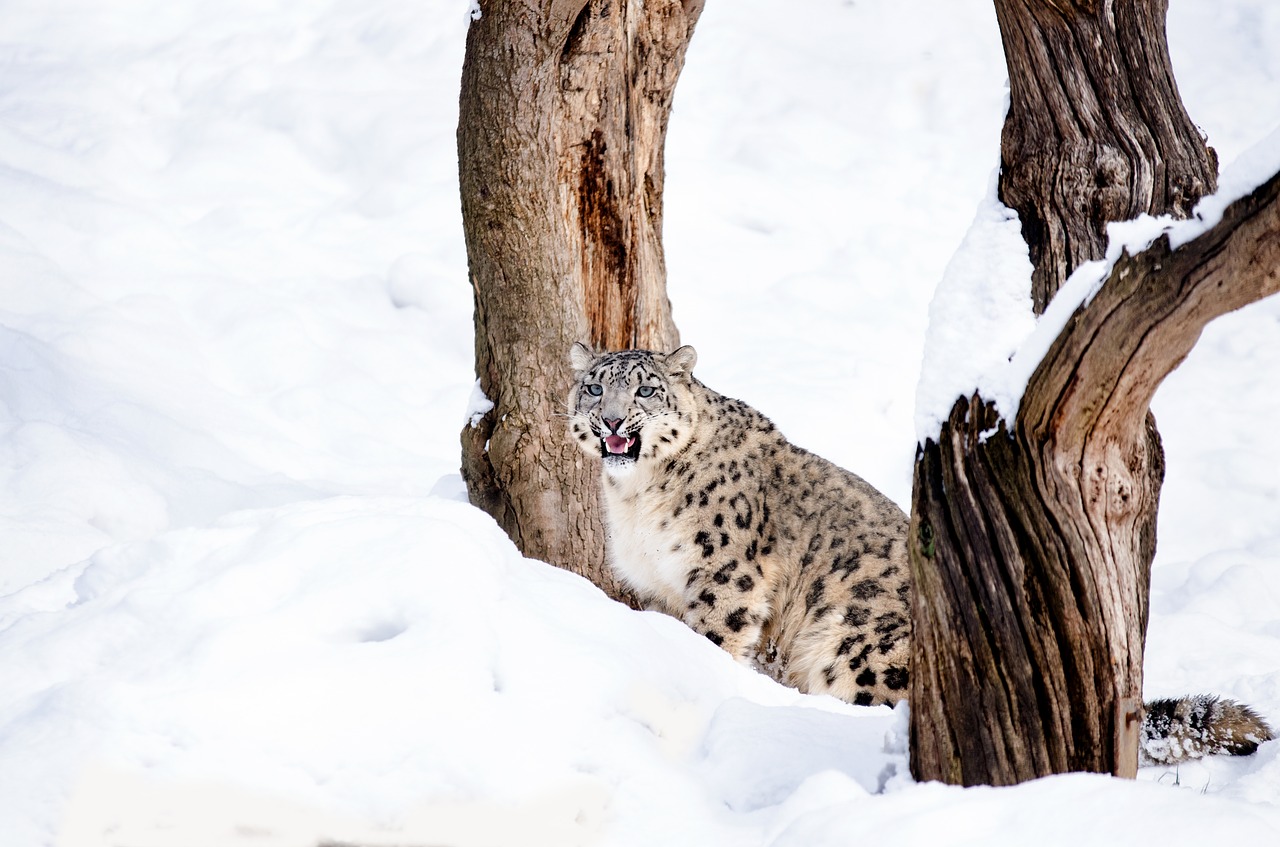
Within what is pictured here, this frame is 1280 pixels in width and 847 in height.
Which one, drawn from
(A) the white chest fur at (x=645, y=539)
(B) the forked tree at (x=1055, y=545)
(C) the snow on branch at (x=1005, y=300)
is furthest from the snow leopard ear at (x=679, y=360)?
(B) the forked tree at (x=1055, y=545)

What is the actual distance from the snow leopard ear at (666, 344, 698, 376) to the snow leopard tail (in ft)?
8.89

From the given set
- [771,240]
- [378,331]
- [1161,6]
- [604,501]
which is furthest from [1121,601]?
Result: [771,240]

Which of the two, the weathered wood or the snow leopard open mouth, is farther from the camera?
the snow leopard open mouth

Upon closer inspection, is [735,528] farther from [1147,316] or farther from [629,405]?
[1147,316]

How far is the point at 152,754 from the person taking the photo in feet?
10.6

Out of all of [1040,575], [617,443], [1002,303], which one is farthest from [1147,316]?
[617,443]

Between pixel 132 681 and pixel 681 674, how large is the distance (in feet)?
5.36

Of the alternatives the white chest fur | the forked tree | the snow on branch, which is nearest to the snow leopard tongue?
the white chest fur

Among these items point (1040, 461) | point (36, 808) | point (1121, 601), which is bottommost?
point (36, 808)

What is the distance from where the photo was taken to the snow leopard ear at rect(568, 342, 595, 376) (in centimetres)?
632

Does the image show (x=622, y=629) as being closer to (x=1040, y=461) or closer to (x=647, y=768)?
(x=647, y=768)

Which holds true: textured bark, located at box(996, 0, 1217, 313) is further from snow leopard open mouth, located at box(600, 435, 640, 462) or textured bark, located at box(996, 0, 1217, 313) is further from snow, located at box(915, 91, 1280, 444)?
snow leopard open mouth, located at box(600, 435, 640, 462)

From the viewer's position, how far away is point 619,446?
21.3 feet

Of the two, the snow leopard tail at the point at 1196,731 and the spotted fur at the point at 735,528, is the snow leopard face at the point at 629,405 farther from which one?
the snow leopard tail at the point at 1196,731
